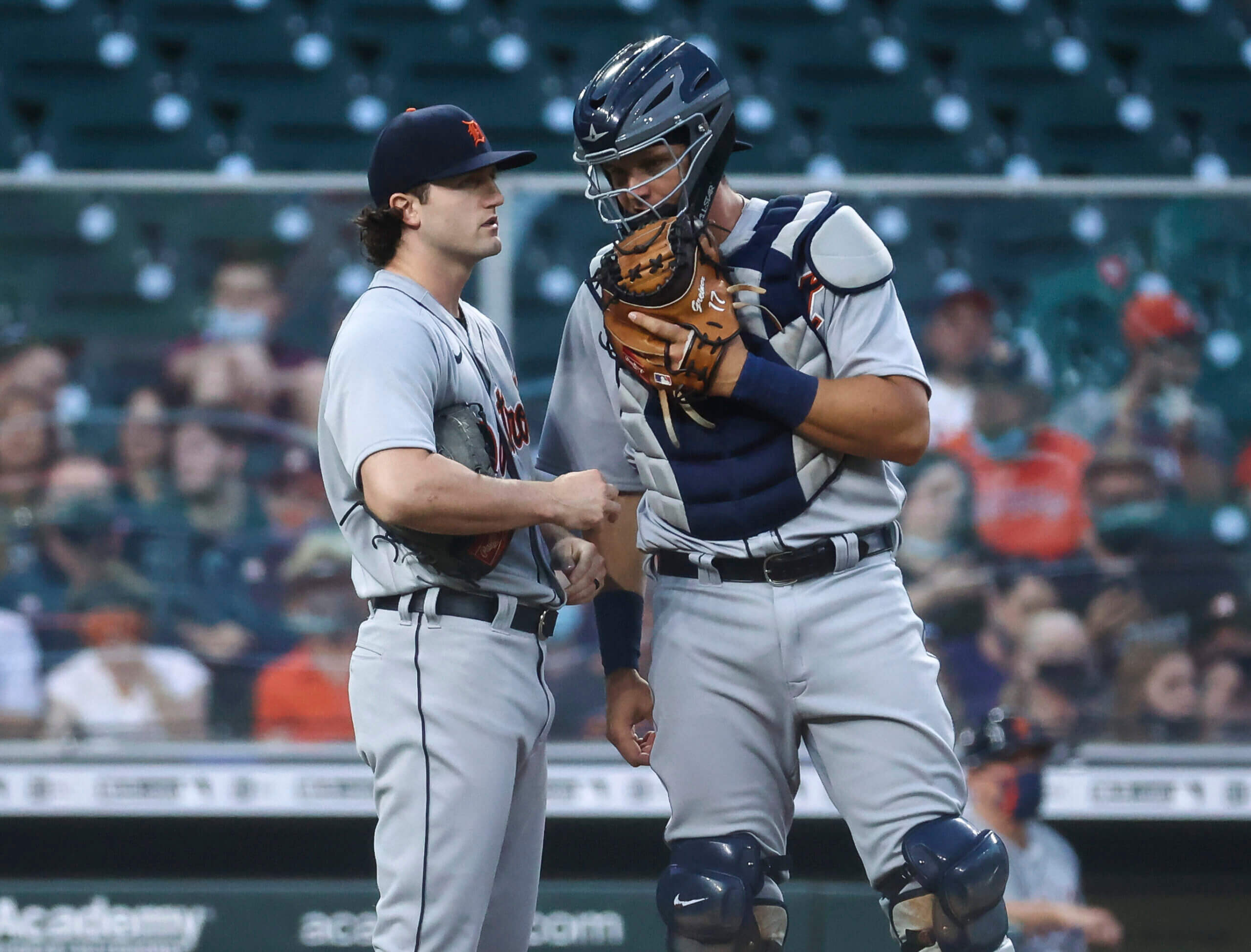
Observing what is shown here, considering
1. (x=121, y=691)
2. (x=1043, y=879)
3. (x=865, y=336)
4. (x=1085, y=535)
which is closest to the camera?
(x=865, y=336)

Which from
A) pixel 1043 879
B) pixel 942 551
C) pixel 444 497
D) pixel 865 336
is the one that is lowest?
pixel 1043 879

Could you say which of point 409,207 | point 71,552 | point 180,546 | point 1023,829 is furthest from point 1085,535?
point 71,552

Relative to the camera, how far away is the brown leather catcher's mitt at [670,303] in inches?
79.8

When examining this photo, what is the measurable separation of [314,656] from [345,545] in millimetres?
275

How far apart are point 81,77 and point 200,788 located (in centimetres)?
A: 321

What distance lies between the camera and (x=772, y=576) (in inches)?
84.5

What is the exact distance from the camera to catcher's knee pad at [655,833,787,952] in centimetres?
207

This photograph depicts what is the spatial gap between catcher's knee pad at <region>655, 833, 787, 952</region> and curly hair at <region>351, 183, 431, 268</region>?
1020 mm

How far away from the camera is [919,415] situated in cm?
210

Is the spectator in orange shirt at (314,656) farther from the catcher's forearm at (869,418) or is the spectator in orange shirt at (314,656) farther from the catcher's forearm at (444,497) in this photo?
the catcher's forearm at (869,418)

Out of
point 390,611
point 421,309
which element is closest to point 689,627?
point 390,611

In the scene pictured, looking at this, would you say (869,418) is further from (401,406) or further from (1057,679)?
(1057,679)

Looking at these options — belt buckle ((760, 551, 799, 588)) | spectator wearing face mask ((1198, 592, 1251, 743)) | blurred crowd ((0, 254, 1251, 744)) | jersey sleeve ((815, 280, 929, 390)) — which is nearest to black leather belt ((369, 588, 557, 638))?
belt buckle ((760, 551, 799, 588))

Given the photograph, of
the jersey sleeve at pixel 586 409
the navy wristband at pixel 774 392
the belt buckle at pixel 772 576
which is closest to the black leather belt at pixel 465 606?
the jersey sleeve at pixel 586 409
